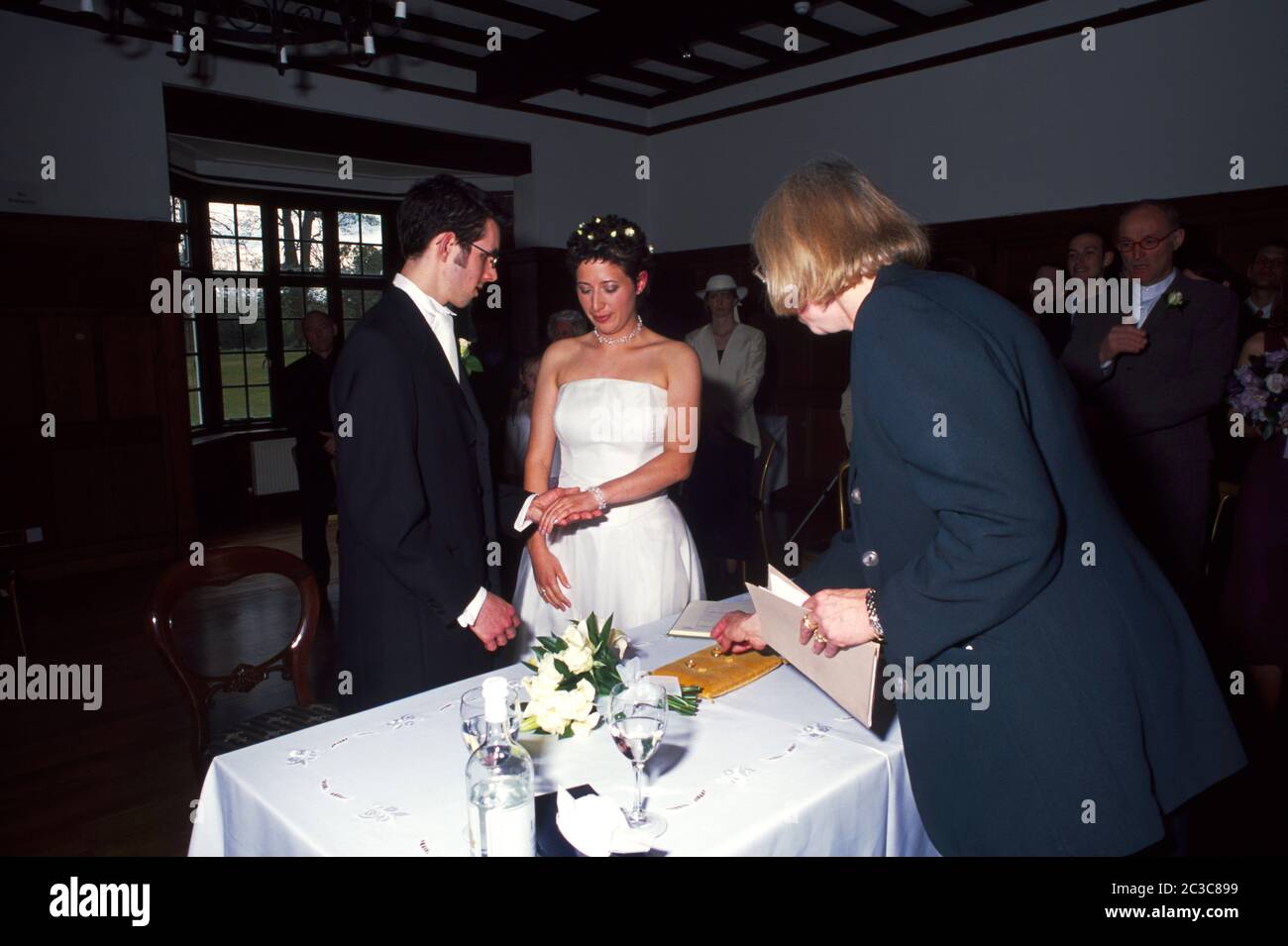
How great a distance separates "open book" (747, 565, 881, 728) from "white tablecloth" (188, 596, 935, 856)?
0.32 feet

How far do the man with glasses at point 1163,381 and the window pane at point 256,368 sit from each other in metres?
7.56

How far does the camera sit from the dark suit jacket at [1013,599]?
3.57 ft

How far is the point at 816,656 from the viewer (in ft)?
4.51

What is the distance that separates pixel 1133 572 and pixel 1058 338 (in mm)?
4332

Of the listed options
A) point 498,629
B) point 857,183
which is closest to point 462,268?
point 498,629

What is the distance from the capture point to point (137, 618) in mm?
5156

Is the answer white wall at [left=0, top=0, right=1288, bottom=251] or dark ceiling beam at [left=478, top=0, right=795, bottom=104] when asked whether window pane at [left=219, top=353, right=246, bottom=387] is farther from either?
dark ceiling beam at [left=478, top=0, right=795, bottom=104]

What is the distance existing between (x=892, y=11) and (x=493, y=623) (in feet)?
20.3

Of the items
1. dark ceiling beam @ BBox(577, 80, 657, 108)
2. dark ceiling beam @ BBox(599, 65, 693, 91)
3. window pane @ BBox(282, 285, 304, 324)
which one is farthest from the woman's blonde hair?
window pane @ BBox(282, 285, 304, 324)

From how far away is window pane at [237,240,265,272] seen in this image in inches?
334

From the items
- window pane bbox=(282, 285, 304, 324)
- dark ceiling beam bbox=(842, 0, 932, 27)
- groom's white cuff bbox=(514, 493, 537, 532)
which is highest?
dark ceiling beam bbox=(842, 0, 932, 27)

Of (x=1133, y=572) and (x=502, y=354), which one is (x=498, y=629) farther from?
(x=502, y=354)

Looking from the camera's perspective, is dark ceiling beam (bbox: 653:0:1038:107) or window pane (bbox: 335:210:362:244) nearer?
dark ceiling beam (bbox: 653:0:1038:107)

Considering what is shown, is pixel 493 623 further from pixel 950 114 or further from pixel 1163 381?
pixel 950 114
